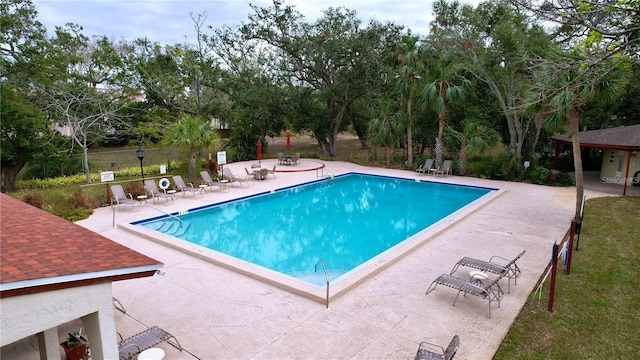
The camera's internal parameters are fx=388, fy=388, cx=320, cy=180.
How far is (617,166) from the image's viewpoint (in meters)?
17.4

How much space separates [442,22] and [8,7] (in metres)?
19.6

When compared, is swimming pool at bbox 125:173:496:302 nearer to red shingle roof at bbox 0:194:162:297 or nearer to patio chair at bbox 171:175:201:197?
patio chair at bbox 171:175:201:197

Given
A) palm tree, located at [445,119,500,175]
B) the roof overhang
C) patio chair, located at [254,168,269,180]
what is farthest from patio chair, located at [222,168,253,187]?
the roof overhang

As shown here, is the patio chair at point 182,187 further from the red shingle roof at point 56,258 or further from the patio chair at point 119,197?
the red shingle roof at point 56,258

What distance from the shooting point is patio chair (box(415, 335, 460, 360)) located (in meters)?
4.67

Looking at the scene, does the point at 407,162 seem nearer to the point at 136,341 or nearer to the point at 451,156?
the point at 451,156

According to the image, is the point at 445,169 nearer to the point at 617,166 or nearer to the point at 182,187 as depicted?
the point at 617,166

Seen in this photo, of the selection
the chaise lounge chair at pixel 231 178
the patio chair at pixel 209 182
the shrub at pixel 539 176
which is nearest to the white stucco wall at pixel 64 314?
the patio chair at pixel 209 182

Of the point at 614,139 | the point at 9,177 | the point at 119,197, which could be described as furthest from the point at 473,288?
the point at 9,177

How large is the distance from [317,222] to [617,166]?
14268mm

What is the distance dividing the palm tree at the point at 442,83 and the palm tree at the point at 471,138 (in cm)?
116

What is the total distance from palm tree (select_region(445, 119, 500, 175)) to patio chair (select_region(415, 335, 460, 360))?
1435cm

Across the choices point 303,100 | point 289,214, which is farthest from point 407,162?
point 289,214

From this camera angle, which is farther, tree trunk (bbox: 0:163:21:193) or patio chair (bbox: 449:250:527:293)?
tree trunk (bbox: 0:163:21:193)
